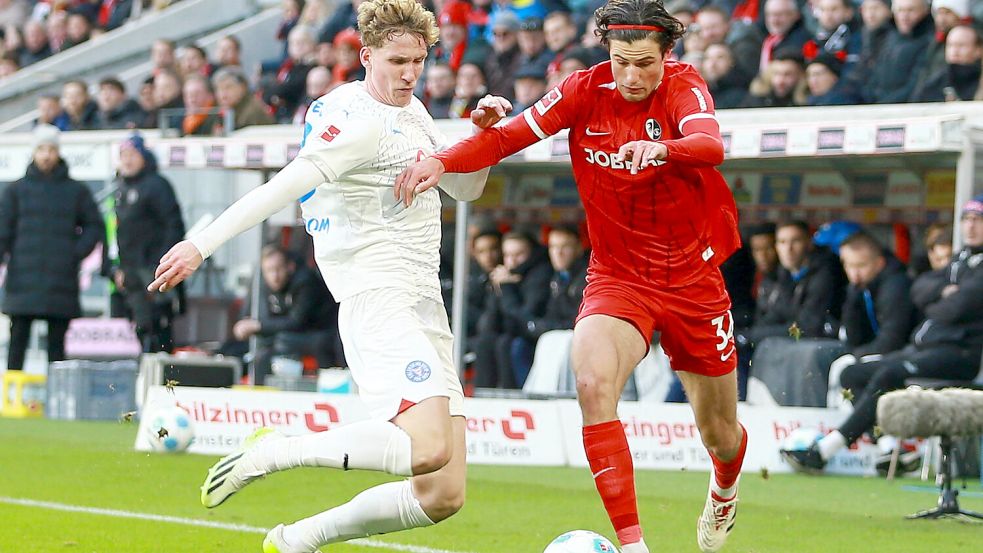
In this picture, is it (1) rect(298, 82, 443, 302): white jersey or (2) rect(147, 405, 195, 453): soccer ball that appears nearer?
(1) rect(298, 82, 443, 302): white jersey

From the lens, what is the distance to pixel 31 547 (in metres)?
7.04

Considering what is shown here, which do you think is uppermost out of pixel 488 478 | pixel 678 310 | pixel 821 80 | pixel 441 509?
pixel 821 80

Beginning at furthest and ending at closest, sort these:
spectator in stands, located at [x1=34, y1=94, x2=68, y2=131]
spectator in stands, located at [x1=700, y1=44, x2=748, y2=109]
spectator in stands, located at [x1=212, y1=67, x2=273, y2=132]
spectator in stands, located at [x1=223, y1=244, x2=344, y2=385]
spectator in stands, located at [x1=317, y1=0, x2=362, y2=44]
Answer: spectator in stands, located at [x1=34, y1=94, x2=68, y2=131] < spectator in stands, located at [x1=317, y1=0, x2=362, y2=44] < spectator in stands, located at [x1=212, y1=67, x2=273, y2=132] < spectator in stands, located at [x1=223, y1=244, x2=344, y2=385] < spectator in stands, located at [x1=700, y1=44, x2=748, y2=109]

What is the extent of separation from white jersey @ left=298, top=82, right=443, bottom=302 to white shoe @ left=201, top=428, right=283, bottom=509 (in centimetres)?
65

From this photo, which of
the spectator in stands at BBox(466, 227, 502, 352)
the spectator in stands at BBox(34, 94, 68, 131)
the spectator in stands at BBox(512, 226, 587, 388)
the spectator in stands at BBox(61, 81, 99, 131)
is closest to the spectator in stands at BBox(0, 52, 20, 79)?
the spectator in stands at BBox(34, 94, 68, 131)

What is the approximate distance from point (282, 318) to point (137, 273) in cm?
160

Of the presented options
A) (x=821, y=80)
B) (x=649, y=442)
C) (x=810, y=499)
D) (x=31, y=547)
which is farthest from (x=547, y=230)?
(x=31, y=547)

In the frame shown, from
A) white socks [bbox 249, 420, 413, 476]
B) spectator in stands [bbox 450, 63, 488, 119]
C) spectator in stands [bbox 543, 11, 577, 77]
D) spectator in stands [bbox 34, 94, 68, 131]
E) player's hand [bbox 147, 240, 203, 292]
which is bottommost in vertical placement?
white socks [bbox 249, 420, 413, 476]

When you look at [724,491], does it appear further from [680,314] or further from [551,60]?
[551,60]

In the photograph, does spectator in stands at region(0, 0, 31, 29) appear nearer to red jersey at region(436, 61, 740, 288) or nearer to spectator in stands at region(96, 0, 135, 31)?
spectator in stands at region(96, 0, 135, 31)

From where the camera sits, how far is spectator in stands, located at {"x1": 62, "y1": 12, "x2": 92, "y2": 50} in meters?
24.1

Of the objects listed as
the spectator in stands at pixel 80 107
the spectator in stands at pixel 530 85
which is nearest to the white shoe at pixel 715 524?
the spectator in stands at pixel 530 85

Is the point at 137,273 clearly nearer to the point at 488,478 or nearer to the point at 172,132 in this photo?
the point at 172,132

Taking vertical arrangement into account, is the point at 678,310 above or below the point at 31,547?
above
